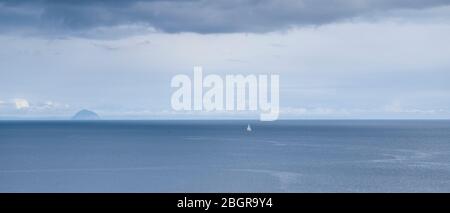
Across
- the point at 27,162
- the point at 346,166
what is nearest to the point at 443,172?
the point at 346,166

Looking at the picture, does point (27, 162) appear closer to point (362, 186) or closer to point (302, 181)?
point (302, 181)

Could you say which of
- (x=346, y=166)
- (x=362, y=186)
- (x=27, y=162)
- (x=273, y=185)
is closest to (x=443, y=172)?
(x=346, y=166)

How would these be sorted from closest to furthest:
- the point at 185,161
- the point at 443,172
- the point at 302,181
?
1. the point at 302,181
2. the point at 443,172
3. the point at 185,161
